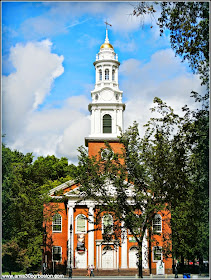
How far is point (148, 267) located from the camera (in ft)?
134

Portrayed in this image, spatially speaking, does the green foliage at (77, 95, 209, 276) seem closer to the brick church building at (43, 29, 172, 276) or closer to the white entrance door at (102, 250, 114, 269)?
the brick church building at (43, 29, 172, 276)

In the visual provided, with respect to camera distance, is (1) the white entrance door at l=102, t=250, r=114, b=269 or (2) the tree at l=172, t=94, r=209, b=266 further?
(1) the white entrance door at l=102, t=250, r=114, b=269

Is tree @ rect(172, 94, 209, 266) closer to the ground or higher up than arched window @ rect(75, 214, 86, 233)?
higher up

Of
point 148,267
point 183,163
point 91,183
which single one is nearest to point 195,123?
point 183,163

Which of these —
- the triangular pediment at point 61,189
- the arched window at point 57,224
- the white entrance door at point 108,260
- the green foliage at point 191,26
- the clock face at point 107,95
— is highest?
the clock face at point 107,95

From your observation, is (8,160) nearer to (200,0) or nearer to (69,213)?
(200,0)

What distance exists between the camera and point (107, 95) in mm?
46469

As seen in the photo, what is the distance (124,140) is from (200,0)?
43.0 ft

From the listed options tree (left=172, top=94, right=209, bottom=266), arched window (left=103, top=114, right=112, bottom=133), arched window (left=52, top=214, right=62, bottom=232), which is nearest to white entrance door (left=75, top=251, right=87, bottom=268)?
arched window (left=52, top=214, right=62, bottom=232)

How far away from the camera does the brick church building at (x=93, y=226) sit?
4062 centimetres

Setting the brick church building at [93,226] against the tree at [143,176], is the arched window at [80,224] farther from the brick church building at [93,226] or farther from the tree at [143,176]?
the tree at [143,176]

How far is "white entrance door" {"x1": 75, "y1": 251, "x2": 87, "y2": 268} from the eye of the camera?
134 feet

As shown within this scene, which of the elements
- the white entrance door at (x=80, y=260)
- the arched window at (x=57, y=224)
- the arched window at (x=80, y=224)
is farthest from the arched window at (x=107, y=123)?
the white entrance door at (x=80, y=260)

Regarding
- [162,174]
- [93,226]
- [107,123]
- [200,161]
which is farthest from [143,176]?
[107,123]
